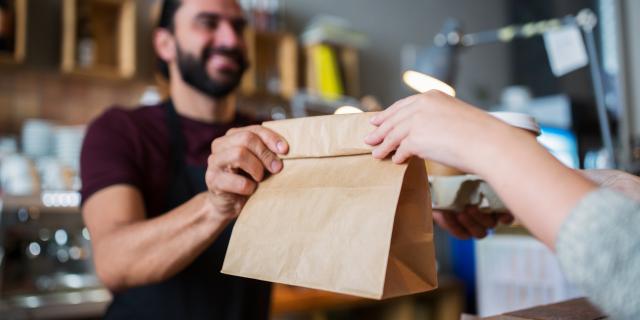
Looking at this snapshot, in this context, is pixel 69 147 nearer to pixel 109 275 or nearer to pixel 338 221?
pixel 109 275

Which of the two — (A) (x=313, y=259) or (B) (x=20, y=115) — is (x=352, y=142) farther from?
(B) (x=20, y=115)

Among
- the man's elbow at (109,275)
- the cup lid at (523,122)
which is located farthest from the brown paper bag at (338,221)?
the man's elbow at (109,275)

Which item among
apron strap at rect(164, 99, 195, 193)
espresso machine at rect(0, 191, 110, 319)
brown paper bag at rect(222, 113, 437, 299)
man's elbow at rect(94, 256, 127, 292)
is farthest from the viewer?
espresso machine at rect(0, 191, 110, 319)

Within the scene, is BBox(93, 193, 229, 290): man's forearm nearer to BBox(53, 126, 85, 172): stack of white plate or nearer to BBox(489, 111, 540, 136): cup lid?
BBox(489, 111, 540, 136): cup lid

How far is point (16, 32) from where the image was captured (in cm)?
215

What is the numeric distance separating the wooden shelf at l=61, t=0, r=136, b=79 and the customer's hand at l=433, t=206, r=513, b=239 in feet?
6.35

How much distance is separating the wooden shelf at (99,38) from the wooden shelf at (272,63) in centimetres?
65

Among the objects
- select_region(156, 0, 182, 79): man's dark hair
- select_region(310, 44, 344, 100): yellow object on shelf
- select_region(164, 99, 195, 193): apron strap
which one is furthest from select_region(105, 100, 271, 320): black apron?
select_region(310, 44, 344, 100): yellow object on shelf

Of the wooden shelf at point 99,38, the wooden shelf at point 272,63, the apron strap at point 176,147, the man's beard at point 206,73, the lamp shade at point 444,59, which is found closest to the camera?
the apron strap at point 176,147

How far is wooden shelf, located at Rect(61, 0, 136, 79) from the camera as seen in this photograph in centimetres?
225

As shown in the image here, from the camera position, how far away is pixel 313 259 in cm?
57

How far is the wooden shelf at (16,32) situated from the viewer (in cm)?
212

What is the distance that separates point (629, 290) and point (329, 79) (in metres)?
2.85

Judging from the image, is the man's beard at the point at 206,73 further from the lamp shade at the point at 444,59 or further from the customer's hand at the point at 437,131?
the customer's hand at the point at 437,131
